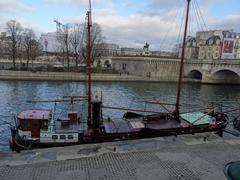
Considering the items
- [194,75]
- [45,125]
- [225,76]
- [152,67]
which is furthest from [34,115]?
[194,75]

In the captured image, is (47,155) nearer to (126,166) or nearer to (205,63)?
(126,166)

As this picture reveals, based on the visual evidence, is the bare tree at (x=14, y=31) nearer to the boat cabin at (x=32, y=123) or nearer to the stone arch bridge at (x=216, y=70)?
the stone arch bridge at (x=216, y=70)

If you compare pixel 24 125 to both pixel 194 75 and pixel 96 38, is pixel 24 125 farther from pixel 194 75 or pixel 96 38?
pixel 194 75

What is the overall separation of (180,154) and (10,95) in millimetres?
31803

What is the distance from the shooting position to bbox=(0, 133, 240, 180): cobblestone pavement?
31.3ft

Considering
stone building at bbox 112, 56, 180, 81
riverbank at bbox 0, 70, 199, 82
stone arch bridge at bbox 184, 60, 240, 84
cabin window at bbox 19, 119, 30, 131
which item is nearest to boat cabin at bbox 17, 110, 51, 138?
cabin window at bbox 19, 119, 30, 131

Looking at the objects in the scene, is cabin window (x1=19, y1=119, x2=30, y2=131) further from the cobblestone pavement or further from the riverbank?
the riverbank

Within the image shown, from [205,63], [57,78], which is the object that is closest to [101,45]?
[57,78]

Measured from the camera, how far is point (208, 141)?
1407 cm

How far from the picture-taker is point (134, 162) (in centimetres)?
1073

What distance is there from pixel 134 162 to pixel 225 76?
7320 cm

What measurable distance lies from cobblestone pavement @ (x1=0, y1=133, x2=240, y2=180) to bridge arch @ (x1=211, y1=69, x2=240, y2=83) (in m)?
65.1

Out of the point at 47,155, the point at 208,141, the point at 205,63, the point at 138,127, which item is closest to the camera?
the point at 47,155

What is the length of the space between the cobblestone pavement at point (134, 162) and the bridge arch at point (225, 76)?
6508 cm
